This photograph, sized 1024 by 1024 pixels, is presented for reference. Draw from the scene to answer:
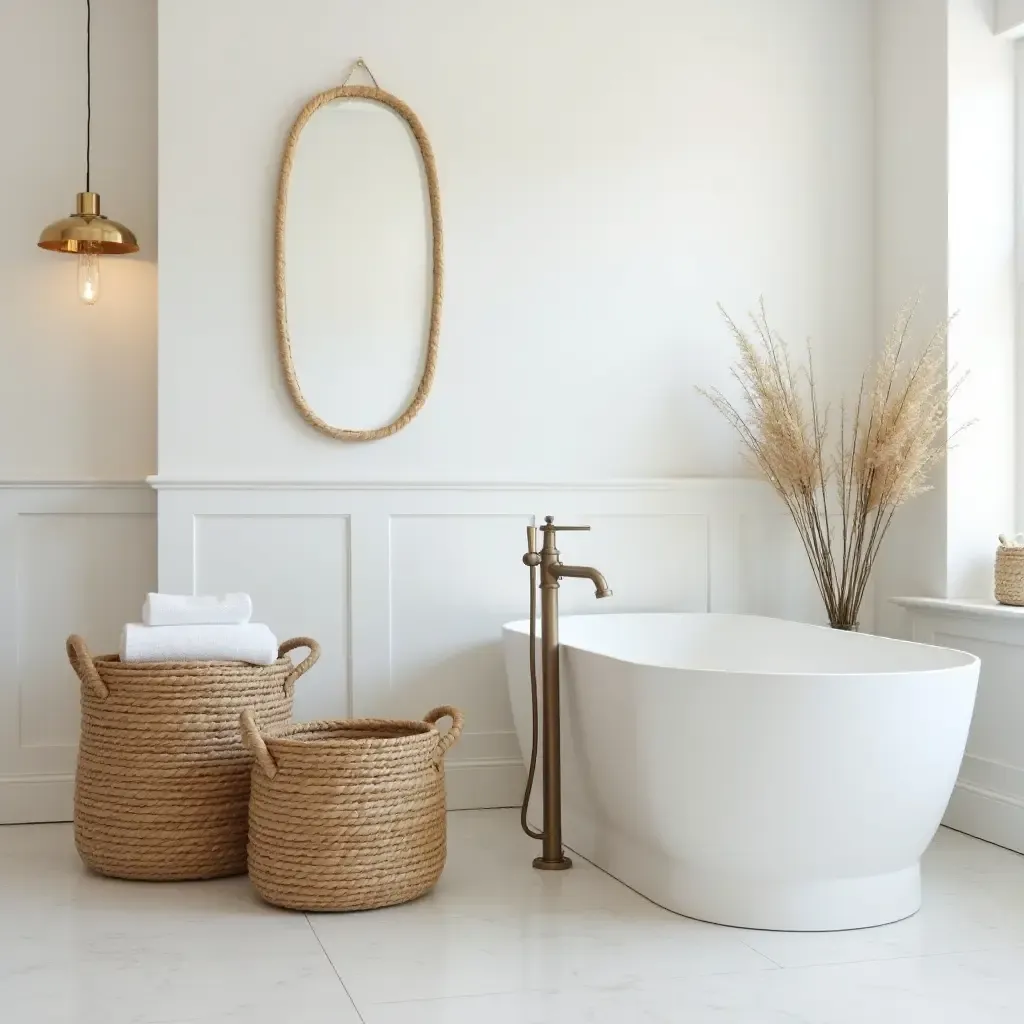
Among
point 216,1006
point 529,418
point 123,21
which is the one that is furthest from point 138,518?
point 216,1006

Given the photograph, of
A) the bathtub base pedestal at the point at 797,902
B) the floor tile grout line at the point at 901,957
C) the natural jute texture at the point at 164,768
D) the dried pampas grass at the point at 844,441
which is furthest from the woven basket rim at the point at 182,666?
the dried pampas grass at the point at 844,441

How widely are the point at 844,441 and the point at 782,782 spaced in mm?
1772

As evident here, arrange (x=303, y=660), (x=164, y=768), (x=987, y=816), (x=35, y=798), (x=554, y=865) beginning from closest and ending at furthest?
(x=164, y=768) → (x=554, y=865) → (x=303, y=660) → (x=987, y=816) → (x=35, y=798)

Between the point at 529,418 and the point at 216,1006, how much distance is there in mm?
1979

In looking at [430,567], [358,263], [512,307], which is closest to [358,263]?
[358,263]

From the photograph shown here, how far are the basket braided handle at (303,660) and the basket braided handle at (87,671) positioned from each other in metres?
0.40

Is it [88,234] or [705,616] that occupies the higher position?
[88,234]

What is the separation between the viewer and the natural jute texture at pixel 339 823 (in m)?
2.56

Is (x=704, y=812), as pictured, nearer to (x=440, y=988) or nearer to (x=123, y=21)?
(x=440, y=988)

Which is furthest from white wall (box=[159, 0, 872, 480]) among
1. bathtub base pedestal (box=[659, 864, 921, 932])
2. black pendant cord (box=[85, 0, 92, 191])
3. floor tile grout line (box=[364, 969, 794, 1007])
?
floor tile grout line (box=[364, 969, 794, 1007])

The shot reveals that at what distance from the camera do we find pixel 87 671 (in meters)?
2.81

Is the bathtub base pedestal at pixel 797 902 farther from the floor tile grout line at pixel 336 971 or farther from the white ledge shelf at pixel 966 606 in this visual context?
the white ledge shelf at pixel 966 606

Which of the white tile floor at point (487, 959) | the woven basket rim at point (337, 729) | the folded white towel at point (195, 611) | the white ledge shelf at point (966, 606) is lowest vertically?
the white tile floor at point (487, 959)

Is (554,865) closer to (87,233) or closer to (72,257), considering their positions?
(87,233)
